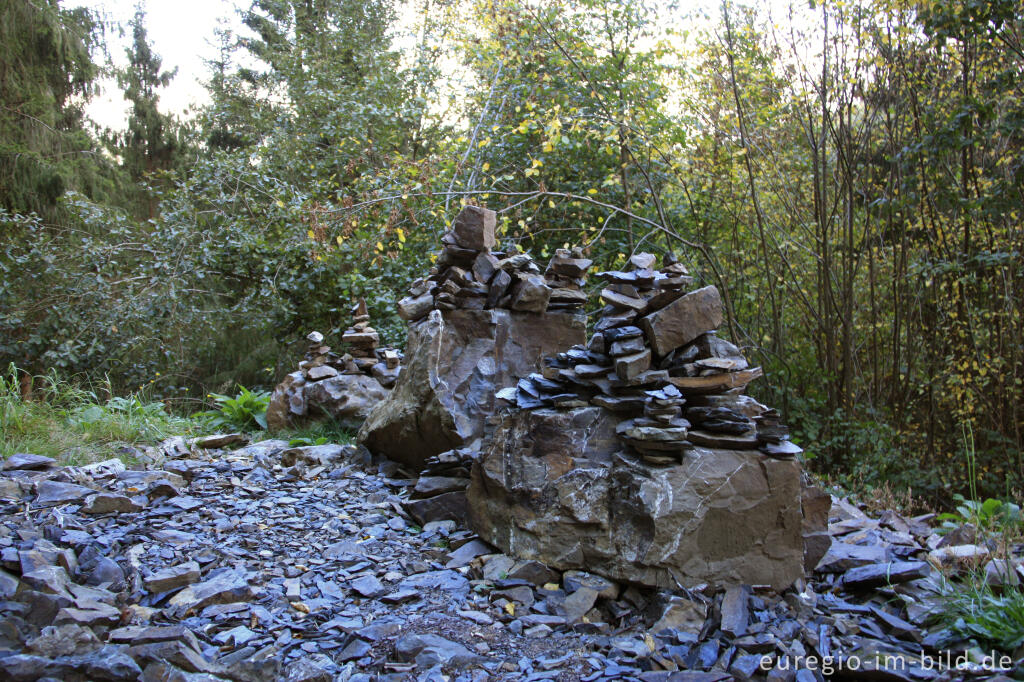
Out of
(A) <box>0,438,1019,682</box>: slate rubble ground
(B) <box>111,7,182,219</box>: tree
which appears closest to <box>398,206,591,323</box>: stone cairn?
(A) <box>0,438,1019,682</box>: slate rubble ground

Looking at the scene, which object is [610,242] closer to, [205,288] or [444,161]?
[444,161]

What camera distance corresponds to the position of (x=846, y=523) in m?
3.95

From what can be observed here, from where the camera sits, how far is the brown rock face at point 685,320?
331 cm

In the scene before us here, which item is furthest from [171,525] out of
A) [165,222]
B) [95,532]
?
[165,222]

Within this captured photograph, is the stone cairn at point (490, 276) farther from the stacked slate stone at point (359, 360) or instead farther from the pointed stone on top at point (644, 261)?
the stacked slate stone at point (359, 360)

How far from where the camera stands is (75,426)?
5.22 metres

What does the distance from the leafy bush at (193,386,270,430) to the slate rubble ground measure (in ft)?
8.36

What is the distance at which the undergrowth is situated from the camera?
4.65 m

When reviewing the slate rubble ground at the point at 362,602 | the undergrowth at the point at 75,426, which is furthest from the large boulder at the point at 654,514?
the undergrowth at the point at 75,426

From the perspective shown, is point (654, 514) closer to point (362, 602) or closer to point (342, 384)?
point (362, 602)

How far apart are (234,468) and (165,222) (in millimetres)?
5277

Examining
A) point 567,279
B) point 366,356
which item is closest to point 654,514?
point 567,279

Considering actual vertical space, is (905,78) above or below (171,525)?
above

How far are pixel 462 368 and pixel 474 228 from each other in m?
0.99
